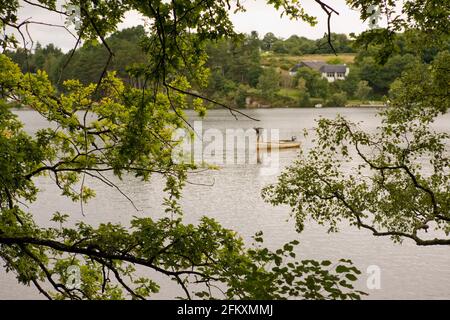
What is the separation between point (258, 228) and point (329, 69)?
4631 inches

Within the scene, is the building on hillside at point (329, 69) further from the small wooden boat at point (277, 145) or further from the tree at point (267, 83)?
the small wooden boat at point (277, 145)

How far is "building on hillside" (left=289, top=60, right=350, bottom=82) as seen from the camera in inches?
5335

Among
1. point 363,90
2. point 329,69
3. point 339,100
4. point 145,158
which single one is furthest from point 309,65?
point 145,158

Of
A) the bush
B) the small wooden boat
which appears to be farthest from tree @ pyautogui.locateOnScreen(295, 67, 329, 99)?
the small wooden boat

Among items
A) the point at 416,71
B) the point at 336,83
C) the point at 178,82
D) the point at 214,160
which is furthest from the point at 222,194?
the point at 336,83

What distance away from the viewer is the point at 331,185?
590 inches

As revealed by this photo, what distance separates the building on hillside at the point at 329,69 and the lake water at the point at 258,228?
10100cm

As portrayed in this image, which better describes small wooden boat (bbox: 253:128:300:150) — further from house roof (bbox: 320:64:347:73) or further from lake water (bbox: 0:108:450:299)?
house roof (bbox: 320:64:347:73)

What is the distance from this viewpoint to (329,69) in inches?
5448

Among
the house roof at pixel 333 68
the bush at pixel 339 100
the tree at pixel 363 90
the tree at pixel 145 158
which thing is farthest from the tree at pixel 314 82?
the tree at pixel 145 158

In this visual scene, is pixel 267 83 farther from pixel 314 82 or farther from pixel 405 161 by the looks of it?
pixel 405 161

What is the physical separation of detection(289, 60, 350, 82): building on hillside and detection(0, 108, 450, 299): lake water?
101 meters

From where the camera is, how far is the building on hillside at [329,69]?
136 metres
